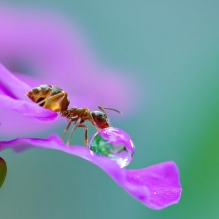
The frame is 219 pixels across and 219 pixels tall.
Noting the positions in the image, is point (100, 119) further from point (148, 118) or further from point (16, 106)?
point (148, 118)

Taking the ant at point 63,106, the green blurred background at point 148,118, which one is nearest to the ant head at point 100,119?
the ant at point 63,106

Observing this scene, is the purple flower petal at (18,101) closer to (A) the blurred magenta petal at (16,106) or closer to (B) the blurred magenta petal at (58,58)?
(A) the blurred magenta petal at (16,106)

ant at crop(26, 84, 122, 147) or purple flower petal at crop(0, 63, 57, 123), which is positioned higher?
purple flower petal at crop(0, 63, 57, 123)

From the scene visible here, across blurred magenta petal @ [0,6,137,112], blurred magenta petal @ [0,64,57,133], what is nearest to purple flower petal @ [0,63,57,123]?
blurred magenta petal @ [0,64,57,133]

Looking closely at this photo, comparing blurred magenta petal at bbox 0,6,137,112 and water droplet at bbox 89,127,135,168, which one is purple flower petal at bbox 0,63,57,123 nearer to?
water droplet at bbox 89,127,135,168

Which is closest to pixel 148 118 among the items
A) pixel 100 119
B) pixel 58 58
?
pixel 58 58

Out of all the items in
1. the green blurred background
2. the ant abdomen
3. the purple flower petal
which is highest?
the purple flower petal
